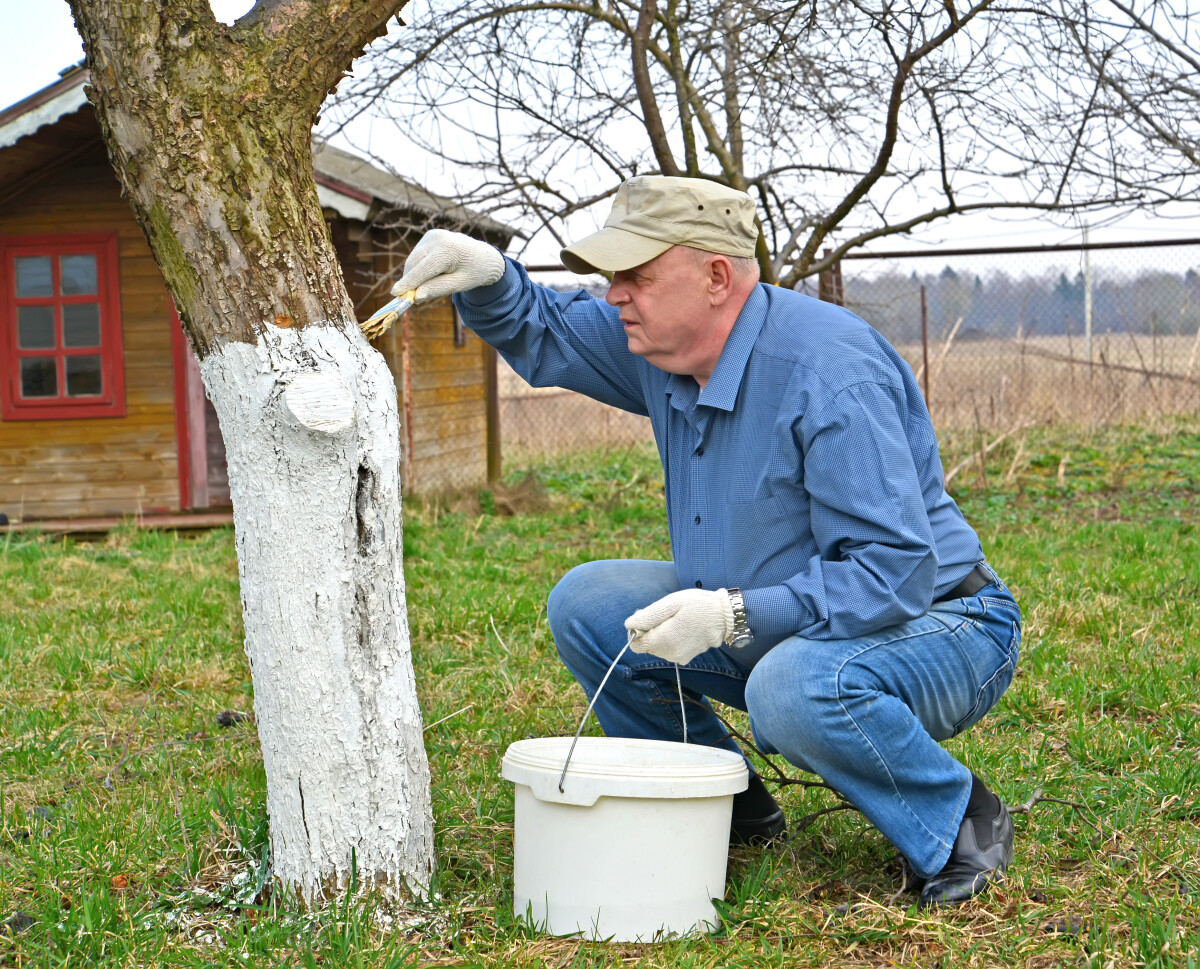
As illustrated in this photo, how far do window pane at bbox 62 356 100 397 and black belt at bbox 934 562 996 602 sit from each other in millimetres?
8059

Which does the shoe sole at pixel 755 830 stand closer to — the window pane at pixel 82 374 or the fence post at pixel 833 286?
the fence post at pixel 833 286

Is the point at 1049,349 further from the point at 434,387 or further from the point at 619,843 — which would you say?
the point at 619,843

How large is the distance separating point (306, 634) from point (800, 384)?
3.65 feet

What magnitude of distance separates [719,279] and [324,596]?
109 centimetres

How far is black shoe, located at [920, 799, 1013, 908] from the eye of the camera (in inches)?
95.8

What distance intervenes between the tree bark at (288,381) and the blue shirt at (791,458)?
0.58 m

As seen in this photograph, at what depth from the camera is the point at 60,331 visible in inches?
359

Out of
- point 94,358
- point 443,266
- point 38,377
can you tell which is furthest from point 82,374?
point 443,266

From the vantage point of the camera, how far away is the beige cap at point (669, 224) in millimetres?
2590

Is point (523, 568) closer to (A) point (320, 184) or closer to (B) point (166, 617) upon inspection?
(B) point (166, 617)

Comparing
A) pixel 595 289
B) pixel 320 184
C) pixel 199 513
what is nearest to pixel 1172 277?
pixel 595 289

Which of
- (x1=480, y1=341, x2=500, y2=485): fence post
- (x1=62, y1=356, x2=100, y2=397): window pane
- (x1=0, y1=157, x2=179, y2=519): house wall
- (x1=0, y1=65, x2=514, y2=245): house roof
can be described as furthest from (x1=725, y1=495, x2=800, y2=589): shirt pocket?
(x1=480, y1=341, x2=500, y2=485): fence post

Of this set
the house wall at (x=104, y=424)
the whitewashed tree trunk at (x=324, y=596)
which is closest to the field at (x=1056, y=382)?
the house wall at (x=104, y=424)

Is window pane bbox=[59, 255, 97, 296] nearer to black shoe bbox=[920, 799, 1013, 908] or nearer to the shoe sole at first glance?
the shoe sole
